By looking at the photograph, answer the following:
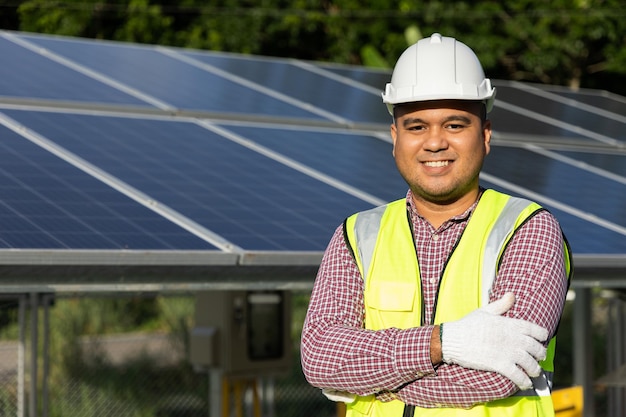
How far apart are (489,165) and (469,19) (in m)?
17.7

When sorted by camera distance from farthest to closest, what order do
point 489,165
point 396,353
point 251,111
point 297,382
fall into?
point 297,382
point 251,111
point 489,165
point 396,353

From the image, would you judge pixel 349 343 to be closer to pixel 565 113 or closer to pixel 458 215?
pixel 458 215

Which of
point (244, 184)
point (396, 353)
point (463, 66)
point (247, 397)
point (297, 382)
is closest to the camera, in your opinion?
point (396, 353)

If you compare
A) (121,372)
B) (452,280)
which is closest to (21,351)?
(452,280)

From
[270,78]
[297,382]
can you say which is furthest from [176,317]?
[270,78]

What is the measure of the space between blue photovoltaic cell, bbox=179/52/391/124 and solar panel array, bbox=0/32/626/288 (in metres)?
0.02

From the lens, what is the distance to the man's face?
11.7 ft

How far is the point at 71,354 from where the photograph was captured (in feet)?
42.8

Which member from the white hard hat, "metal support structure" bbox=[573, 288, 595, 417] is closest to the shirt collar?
the white hard hat

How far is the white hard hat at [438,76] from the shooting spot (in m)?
3.61

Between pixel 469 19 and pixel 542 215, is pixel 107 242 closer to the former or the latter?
pixel 542 215

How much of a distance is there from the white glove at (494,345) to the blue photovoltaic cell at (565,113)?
26.9 feet

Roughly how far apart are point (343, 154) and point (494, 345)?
16.7 feet

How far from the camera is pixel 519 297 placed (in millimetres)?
3400
